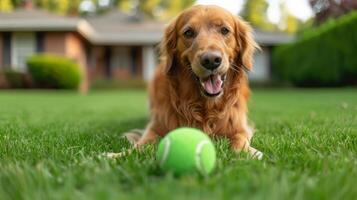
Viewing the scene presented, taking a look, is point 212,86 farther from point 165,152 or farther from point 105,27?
point 105,27

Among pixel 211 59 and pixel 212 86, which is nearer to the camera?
pixel 211 59

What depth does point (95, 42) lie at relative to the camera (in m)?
26.4

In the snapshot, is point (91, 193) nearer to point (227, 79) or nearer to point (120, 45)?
point (227, 79)

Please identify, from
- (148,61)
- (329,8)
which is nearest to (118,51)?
(148,61)

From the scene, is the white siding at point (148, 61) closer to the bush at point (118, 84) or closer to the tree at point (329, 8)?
the bush at point (118, 84)

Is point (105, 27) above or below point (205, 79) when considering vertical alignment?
above

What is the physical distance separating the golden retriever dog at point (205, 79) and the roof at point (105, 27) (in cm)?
1722

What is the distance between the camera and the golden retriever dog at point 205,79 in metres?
3.51

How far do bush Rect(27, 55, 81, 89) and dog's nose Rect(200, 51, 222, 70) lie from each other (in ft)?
56.7

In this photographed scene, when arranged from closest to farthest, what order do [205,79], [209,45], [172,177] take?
[172,177], [209,45], [205,79]

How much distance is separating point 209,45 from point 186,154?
138 cm

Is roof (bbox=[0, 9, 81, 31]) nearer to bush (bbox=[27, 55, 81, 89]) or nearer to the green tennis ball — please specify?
bush (bbox=[27, 55, 81, 89])

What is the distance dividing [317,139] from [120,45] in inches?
965

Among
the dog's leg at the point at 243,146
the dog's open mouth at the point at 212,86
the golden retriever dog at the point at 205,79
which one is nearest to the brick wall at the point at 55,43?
the golden retriever dog at the point at 205,79
